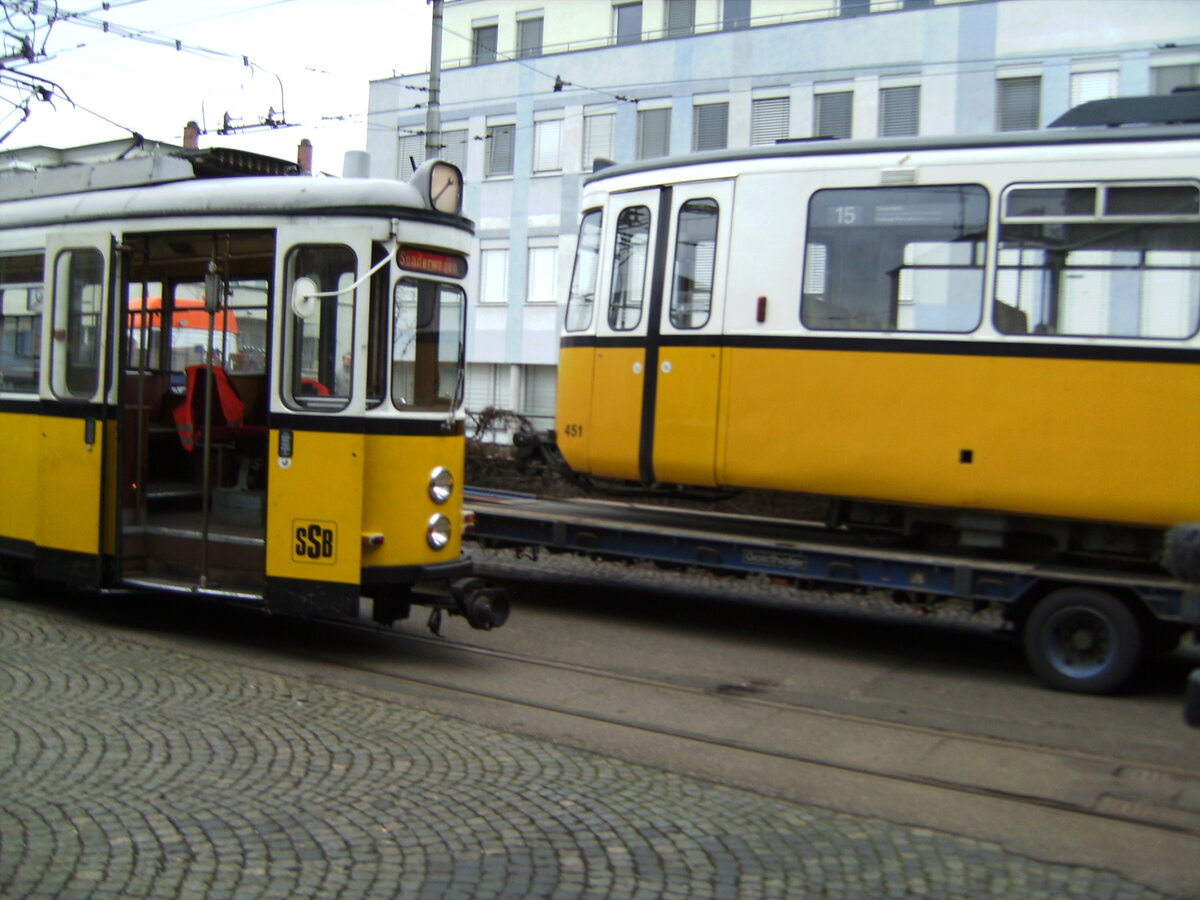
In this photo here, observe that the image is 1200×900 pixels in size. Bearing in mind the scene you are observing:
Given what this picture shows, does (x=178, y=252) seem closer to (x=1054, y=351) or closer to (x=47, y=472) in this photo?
(x=47, y=472)

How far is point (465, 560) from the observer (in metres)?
8.25

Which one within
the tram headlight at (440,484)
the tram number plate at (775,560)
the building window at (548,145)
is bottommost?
the tram number plate at (775,560)

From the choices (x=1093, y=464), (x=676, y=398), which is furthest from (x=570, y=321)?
(x=1093, y=464)

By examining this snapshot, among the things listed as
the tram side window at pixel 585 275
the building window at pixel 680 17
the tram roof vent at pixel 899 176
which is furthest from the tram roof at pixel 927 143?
the building window at pixel 680 17

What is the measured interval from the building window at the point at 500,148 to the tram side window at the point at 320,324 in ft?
80.2

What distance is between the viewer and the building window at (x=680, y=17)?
29.1 m

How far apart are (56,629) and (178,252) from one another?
2878mm

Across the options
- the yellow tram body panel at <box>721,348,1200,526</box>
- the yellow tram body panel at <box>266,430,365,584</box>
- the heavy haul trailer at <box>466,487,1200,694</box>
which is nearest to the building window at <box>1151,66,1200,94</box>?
the heavy haul trailer at <box>466,487,1200,694</box>

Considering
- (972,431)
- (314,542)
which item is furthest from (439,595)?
(972,431)

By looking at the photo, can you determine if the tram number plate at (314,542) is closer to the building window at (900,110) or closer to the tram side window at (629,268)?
the tram side window at (629,268)

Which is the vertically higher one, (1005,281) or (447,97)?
(447,97)

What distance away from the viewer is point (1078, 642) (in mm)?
8062

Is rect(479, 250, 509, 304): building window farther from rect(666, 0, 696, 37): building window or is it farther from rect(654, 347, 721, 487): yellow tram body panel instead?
rect(654, 347, 721, 487): yellow tram body panel

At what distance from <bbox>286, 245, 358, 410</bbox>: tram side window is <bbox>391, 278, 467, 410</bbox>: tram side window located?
0.32 metres
